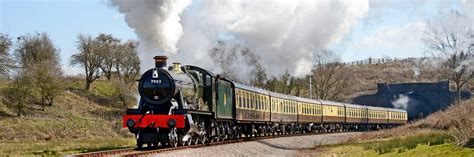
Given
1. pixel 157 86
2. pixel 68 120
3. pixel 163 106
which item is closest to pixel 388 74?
pixel 68 120

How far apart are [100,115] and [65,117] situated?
5.31 metres

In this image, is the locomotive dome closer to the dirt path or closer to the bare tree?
the dirt path

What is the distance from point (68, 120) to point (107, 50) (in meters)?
16.9

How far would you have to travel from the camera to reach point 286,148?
28.0 metres

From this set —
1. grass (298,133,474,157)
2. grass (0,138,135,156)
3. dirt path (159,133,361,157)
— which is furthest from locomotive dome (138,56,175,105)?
grass (298,133,474,157)

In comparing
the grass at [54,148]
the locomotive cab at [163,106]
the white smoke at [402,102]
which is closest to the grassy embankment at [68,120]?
the grass at [54,148]

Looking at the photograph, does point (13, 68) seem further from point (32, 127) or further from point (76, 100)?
point (76, 100)

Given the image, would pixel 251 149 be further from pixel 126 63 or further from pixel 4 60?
pixel 126 63

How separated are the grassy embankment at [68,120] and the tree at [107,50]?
3669 mm

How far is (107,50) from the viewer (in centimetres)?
6712

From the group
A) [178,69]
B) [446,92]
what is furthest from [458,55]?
[446,92]

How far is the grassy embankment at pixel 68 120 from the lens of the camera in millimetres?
43188

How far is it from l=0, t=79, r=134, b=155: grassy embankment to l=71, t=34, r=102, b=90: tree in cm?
245

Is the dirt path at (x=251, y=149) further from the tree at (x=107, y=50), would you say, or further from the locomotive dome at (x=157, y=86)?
the tree at (x=107, y=50)
